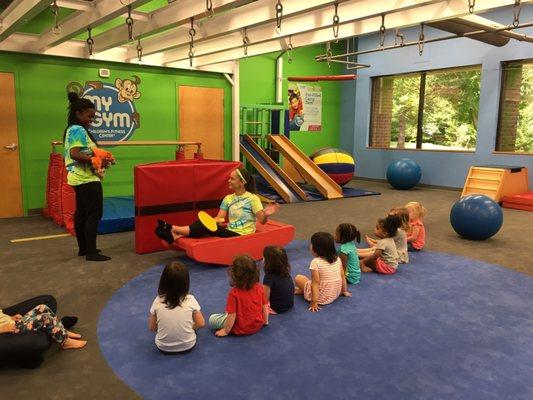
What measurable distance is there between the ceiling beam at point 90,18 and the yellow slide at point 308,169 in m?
5.01

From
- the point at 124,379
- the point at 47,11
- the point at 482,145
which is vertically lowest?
the point at 124,379

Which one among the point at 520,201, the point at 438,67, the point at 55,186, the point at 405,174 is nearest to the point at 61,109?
the point at 55,186

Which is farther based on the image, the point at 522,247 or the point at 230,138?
the point at 230,138

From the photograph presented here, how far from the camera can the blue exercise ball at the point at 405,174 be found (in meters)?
10.4

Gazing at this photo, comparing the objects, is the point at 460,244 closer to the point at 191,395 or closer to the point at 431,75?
the point at 191,395

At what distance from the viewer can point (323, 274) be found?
3518mm

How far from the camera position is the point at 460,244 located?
5.58 meters

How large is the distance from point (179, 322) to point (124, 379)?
430 mm

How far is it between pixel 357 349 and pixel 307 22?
164 inches

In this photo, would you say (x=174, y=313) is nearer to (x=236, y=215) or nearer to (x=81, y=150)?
(x=236, y=215)

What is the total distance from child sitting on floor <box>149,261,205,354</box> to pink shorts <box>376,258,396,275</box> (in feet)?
7.14

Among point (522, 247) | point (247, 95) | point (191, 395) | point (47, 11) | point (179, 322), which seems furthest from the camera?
point (247, 95)

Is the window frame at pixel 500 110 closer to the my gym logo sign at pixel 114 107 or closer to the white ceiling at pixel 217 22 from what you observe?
the white ceiling at pixel 217 22

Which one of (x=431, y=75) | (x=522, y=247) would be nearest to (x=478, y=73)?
(x=431, y=75)
